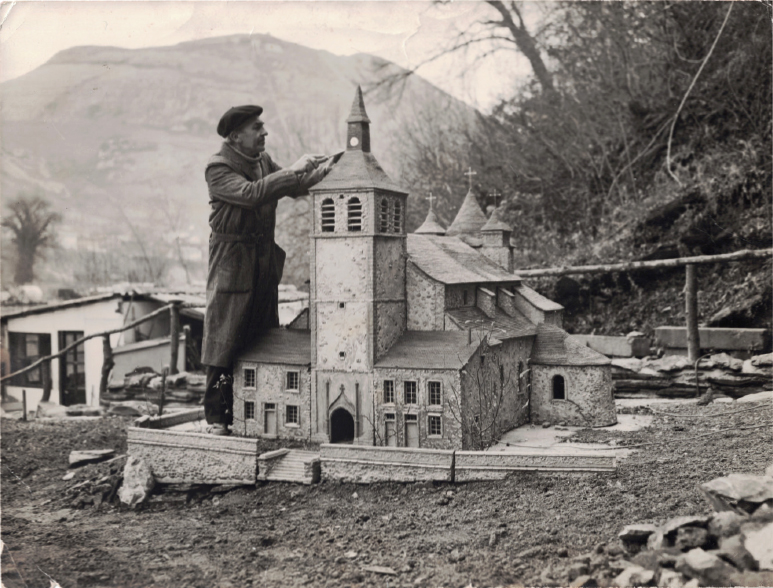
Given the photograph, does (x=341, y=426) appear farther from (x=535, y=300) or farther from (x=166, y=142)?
(x=166, y=142)

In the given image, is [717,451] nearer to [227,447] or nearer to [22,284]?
[227,447]

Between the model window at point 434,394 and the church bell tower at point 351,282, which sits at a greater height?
the church bell tower at point 351,282

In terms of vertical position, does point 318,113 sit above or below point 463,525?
above

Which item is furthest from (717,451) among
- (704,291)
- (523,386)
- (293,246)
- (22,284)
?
(293,246)

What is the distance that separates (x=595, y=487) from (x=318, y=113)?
36.5 m

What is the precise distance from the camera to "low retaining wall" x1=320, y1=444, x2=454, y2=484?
18.6 m

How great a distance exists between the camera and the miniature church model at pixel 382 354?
2031 centimetres

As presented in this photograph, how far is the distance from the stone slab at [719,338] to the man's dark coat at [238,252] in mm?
15345

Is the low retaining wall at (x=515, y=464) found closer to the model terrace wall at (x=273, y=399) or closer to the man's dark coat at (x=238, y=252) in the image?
the model terrace wall at (x=273, y=399)

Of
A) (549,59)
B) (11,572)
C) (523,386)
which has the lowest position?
(11,572)

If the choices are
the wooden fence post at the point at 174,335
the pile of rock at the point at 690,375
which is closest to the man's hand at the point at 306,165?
the wooden fence post at the point at 174,335

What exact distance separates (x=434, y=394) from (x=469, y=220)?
1110 centimetres

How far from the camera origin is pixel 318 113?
158ft

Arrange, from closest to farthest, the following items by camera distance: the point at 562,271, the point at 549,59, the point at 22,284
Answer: the point at 562,271 < the point at 22,284 < the point at 549,59
